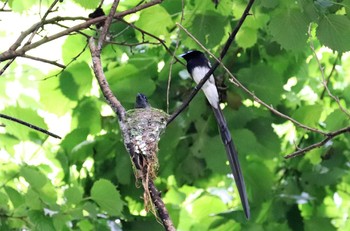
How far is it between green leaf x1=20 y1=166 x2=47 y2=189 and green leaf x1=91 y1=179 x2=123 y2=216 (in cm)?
22

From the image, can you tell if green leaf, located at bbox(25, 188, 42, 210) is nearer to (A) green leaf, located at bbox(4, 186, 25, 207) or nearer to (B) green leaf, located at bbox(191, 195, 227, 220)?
(A) green leaf, located at bbox(4, 186, 25, 207)

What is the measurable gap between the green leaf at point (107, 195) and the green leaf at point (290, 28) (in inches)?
38.4

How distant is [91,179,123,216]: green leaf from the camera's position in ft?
10.8

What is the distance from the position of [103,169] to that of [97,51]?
9.03 ft

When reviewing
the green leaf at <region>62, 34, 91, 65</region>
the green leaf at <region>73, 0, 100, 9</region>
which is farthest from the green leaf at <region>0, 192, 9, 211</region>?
the green leaf at <region>73, 0, 100, 9</region>

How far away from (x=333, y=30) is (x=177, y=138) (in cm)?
182

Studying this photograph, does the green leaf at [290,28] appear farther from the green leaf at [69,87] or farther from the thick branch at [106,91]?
the green leaf at [69,87]

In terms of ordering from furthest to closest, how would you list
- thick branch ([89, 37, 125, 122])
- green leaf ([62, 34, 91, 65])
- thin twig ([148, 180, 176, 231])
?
green leaf ([62, 34, 91, 65])
thick branch ([89, 37, 125, 122])
thin twig ([148, 180, 176, 231])

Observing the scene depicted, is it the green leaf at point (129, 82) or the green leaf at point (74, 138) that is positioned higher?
the green leaf at point (129, 82)

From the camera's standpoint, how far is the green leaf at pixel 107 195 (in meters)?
3.28

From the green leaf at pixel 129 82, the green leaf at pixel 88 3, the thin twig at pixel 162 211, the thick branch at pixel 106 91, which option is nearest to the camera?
the thin twig at pixel 162 211

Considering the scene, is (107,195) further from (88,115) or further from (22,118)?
(88,115)

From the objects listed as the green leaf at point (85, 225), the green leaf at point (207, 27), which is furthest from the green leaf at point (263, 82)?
the green leaf at point (85, 225)

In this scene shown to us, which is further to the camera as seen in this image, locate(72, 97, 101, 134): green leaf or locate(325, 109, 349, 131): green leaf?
locate(72, 97, 101, 134): green leaf
